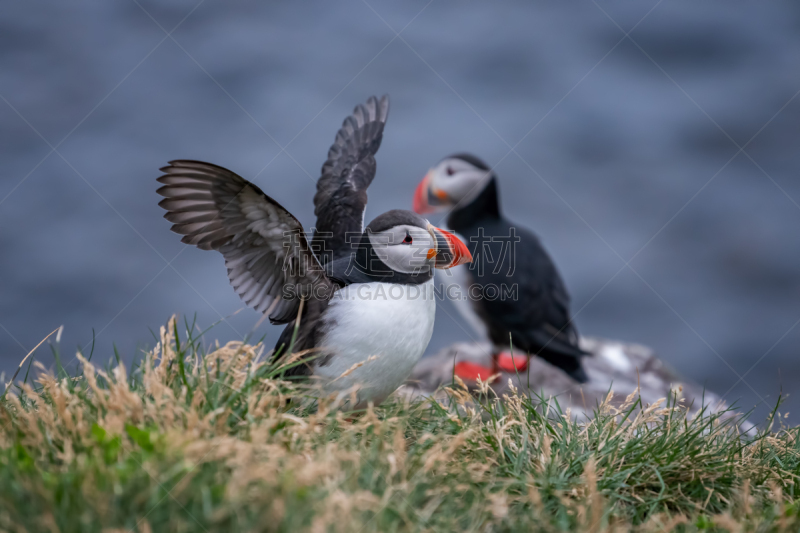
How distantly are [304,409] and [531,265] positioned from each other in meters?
4.27

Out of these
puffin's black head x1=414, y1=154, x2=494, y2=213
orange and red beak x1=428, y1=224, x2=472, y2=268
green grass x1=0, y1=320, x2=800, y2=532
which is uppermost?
puffin's black head x1=414, y1=154, x2=494, y2=213

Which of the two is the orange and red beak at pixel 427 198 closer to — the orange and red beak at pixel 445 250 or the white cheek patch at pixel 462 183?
the white cheek patch at pixel 462 183

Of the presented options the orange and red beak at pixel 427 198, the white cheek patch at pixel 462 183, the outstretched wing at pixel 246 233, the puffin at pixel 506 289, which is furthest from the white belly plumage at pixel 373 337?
the orange and red beak at pixel 427 198

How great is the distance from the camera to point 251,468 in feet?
6.64

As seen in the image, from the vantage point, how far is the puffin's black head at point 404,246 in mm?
3391

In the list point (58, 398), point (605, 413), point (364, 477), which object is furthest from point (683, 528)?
point (58, 398)

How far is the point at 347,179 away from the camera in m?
4.54

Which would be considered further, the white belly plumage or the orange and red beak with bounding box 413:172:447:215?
the orange and red beak with bounding box 413:172:447:215

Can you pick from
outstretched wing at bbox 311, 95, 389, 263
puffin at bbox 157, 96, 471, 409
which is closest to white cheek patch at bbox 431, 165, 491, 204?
outstretched wing at bbox 311, 95, 389, 263

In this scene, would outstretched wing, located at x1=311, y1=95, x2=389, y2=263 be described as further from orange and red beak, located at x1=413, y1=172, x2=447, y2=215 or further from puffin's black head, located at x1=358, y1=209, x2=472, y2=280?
orange and red beak, located at x1=413, y1=172, x2=447, y2=215

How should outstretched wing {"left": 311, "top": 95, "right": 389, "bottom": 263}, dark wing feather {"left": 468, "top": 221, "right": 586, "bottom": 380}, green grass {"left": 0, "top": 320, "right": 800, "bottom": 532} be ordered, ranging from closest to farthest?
green grass {"left": 0, "top": 320, "right": 800, "bottom": 532} → outstretched wing {"left": 311, "top": 95, "right": 389, "bottom": 263} → dark wing feather {"left": 468, "top": 221, "right": 586, "bottom": 380}

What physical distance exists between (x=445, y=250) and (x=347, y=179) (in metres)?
1.36

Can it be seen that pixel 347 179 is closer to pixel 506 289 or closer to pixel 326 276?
pixel 326 276

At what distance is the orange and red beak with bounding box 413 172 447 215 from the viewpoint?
8117 mm
